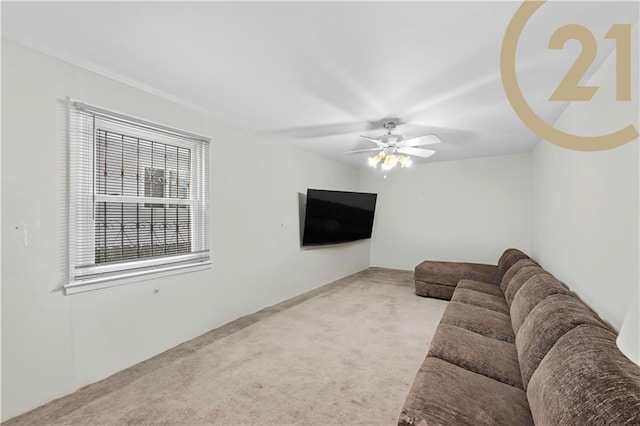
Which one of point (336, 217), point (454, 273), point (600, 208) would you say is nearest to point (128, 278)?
point (336, 217)

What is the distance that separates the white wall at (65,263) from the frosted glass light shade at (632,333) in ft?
9.22

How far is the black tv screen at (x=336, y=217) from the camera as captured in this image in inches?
172

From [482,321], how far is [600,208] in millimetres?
1183

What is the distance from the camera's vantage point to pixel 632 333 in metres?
0.58

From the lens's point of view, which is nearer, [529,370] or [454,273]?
Answer: [529,370]

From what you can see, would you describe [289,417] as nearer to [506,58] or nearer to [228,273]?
[228,273]

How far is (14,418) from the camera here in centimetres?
174

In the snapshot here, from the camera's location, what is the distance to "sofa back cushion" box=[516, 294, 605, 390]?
1.55 meters

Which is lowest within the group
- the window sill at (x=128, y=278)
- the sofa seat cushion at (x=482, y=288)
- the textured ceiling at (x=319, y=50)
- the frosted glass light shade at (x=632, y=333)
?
the sofa seat cushion at (x=482, y=288)

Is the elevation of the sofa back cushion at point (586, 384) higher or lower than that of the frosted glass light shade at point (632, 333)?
lower

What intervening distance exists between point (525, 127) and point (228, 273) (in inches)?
155

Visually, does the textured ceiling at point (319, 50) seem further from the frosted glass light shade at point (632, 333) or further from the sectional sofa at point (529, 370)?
the sectional sofa at point (529, 370)

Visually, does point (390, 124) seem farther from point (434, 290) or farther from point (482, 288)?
point (434, 290)

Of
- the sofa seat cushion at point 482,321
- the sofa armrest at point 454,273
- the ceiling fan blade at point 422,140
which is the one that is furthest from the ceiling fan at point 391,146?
the sofa armrest at point 454,273
